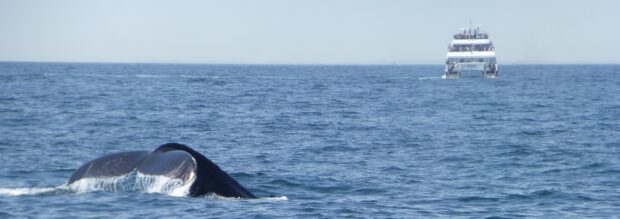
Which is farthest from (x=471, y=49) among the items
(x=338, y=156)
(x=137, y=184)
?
(x=137, y=184)

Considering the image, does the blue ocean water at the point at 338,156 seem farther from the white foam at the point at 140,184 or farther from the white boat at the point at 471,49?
the white boat at the point at 471,49

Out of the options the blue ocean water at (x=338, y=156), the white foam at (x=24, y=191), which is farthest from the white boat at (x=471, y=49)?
the white foam at (x=24, y=191)

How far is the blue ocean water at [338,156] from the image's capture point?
15.7 m

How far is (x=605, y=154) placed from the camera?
26.6 meters

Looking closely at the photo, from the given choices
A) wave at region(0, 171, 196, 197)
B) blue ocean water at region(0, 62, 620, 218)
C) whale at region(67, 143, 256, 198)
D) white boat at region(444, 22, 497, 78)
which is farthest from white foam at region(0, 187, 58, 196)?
white boat at region(444, 22, 497, 78)

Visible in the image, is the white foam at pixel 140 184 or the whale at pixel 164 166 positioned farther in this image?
the white foam at pixel 140 184

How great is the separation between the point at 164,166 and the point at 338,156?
14.3 m

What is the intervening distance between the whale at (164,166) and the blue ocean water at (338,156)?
0.95 meters

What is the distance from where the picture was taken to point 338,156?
26.1 m

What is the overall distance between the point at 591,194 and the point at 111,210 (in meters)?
9.59

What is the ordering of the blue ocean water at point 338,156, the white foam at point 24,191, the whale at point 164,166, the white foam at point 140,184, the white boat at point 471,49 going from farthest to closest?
the white boat at point 471,49 < the white foam at point 24,191 < the blue ocean water at point 338,156 < the white foam at point 140,184 < the whale at point 164,166

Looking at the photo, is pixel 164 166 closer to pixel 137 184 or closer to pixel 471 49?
pixel 137 184

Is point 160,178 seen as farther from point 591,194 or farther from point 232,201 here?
point 591,194

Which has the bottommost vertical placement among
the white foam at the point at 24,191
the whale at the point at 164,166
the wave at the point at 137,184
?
the white foam at the point at 24,191
